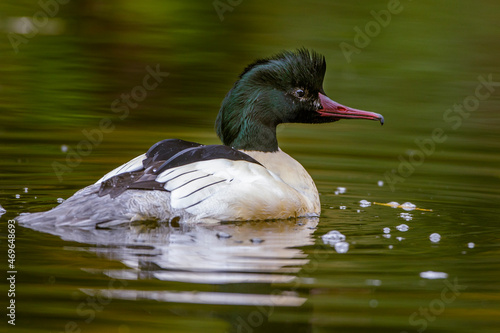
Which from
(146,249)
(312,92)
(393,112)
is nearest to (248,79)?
(312,92)

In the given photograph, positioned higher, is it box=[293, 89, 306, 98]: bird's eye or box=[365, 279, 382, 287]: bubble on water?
box=[293, 89, 306, 98]: bird's eye

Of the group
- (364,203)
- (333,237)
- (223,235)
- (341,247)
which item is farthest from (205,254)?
(364,203)

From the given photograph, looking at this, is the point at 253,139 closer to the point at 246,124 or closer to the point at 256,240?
the point at 246,124

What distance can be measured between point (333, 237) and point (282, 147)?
150 inches

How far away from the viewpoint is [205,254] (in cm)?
570

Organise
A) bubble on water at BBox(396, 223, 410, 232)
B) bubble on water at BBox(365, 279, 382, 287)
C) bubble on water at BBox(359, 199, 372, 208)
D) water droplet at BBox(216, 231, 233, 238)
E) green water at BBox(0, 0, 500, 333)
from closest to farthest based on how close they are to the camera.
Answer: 1. green water at BBox(0, 0, 500, 333)
2. bubble on water at BBox(365, 279, 382, 287)
3. water droplet at BBox(216, 231, 233, 238)
4. bubble on water at BBox(396, 223, 410, 232)
5. bubble on water at BBox(359, 199, 372, 208)

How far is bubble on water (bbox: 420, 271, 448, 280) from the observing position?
5426 mm

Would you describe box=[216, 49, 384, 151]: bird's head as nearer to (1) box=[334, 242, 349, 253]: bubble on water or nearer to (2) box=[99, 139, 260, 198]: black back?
(2) box=[99, 139, 260, 198]: black back

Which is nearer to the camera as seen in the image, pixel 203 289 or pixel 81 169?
pixel 203 289

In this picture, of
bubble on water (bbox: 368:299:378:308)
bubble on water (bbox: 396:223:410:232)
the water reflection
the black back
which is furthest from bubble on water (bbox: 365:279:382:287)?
the black back

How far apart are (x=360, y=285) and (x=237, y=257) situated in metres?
0.83

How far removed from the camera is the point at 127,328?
443 cm

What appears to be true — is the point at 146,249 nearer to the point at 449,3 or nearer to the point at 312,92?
the point at 312,92

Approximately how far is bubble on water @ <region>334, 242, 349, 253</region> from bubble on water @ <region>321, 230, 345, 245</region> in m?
0.06
